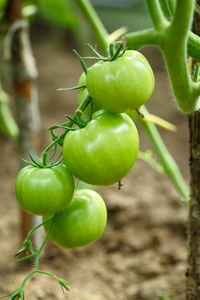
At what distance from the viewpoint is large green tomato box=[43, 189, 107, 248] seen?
645 millimetres

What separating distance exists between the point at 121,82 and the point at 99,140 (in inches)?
3.2

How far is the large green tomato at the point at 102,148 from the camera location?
21.5 inches

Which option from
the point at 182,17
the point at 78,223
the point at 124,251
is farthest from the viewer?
the point at 124,251

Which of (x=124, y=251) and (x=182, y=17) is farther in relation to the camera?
(x=124, y=251)

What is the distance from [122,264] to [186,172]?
833mm

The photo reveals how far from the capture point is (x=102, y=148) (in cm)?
55

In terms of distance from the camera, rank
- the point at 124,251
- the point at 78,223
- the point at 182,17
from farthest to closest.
A: the point at 124,251 → the point at 78,223 → the point at 182,17

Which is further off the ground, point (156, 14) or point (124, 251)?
point (156, 14)

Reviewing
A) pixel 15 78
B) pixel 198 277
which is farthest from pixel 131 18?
pixel 198 277

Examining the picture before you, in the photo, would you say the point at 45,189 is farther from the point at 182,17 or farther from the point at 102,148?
the point at 182,17

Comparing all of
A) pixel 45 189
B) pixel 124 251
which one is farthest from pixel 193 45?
pixel 124 251

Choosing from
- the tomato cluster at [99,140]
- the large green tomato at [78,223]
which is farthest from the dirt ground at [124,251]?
the tomato cluster at [99,140]

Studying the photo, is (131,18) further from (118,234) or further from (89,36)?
(118,234)

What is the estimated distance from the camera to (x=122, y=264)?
1.40m
